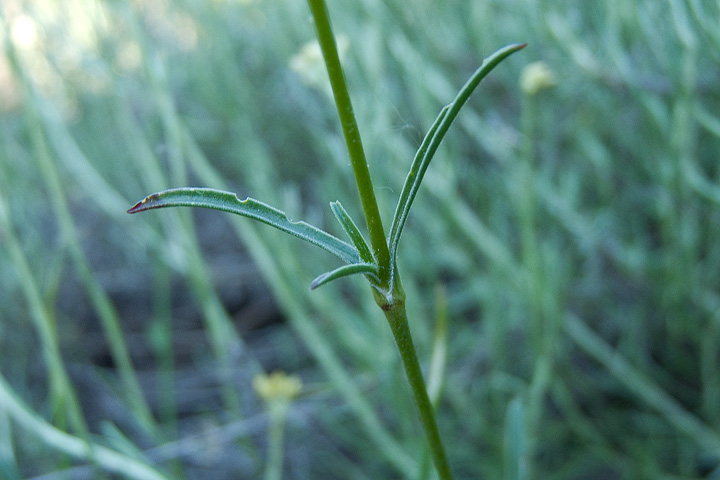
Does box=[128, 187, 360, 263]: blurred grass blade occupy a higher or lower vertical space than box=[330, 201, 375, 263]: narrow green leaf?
higher

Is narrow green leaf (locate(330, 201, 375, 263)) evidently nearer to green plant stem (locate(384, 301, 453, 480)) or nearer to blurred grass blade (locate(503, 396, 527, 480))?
green plant stem (locate(384, 301, 453, 480))

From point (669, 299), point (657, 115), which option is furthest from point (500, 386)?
point (657, 115)

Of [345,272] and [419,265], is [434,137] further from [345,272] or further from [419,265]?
[419,265]

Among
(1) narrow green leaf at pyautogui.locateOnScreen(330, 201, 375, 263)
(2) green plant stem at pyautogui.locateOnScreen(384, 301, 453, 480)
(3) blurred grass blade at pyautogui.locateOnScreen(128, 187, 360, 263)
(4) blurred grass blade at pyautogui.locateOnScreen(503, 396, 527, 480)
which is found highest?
(3) blurred grass blade at pyautogui.locateOnScreen(128, 187, 360, 263)

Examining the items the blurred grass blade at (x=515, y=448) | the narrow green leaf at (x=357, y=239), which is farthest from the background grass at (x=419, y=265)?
the narrow green leaf at (x=357, y=239)

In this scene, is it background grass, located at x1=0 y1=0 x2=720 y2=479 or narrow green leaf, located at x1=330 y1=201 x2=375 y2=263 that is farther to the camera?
background grass, located at x1=0 y1=0 x2=720 y2=479

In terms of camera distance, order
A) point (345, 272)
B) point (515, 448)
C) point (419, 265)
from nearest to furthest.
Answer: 1. point (345, 272)
2. point (515, 448)
3. point (419, 265)

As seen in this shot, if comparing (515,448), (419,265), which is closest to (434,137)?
(515,448)

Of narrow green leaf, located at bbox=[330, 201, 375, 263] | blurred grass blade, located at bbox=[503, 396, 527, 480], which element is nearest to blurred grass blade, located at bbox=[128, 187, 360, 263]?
narrow green leaf, located at bbox=[330, 201, 375, 263]

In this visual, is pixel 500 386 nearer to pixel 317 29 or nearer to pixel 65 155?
pixel 317 29
